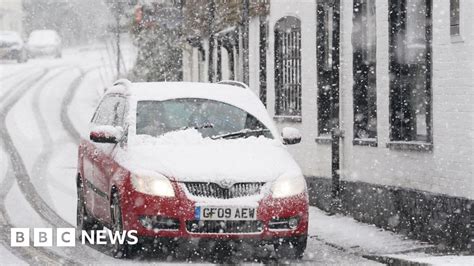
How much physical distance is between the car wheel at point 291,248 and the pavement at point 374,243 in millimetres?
807

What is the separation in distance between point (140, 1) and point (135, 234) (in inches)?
1186

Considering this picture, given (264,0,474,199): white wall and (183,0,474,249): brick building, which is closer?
(264,0,474,199): white wall

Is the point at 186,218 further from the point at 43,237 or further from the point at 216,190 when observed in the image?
the point at 43,237

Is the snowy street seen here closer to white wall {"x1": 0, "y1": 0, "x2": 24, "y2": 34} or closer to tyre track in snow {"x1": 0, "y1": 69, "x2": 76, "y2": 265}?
tyre track in snow {"x1": 0, "y1": 69, "x2": 76, "y2": 265}

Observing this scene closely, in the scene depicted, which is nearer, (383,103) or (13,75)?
(383,103)

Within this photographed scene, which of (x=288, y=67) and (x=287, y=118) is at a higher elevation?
(x=288, y=67)

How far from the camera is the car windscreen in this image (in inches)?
467

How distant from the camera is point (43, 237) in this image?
42.5 ft

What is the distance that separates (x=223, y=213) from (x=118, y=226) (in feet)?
3.64

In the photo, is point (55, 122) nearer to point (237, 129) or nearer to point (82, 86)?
point (82, 86)

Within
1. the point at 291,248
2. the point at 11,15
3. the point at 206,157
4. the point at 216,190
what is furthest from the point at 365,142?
the point at 11,15

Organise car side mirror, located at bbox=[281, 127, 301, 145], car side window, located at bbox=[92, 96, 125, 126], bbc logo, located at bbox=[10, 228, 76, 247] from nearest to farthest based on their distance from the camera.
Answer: car side mirror, located at bbox=[281, 127, 301, 145], bbc logo, located at bbox=[10, 228, 76, 247], car side window, located at bbox=[92, 96, 125, 126]

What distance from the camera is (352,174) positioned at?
16.2m

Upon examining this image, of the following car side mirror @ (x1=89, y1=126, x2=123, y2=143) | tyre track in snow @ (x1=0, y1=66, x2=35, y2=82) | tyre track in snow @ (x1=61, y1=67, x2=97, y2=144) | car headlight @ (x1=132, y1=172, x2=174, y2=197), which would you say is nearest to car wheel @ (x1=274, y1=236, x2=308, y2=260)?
car headlight @ (x1=132, y1=172, x2=174, y2=197)
